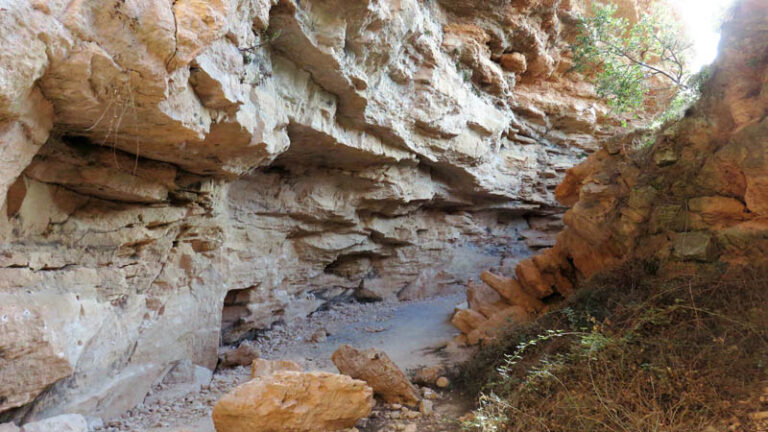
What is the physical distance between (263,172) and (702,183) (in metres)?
6.40

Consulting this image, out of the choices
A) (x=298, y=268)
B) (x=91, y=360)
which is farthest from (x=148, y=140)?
(x=298, y=268)

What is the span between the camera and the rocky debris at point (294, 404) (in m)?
3.03

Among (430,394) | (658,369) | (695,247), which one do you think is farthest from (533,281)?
(658,369)

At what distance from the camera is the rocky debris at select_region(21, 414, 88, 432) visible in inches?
109

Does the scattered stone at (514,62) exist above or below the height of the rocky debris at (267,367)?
above

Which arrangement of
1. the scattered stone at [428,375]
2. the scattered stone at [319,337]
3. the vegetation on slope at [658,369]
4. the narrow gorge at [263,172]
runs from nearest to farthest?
1. the vegetation on slope at [658,369]
2. the narrow gorge at [263,172]
3. the scattered stone at [428,375]
4. the scattered stone at [319,337]

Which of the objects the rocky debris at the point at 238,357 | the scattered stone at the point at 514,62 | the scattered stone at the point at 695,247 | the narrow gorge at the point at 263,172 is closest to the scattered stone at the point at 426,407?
the narrow gorge at the point at 263,172

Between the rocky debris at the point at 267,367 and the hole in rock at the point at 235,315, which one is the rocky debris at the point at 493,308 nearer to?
the rocky debris at the point at 267,367

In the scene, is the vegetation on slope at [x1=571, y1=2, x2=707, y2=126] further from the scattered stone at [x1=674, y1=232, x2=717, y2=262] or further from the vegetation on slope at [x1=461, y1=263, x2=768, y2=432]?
the vegetation on slope at [x1=461, y1=263, x2=768, y2=432]

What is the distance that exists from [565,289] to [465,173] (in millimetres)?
4218

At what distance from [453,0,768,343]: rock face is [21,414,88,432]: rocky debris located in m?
4.75

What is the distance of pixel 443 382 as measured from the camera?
451 centimetres

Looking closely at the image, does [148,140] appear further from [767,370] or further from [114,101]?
[767,370]

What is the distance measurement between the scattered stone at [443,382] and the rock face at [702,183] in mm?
1445
